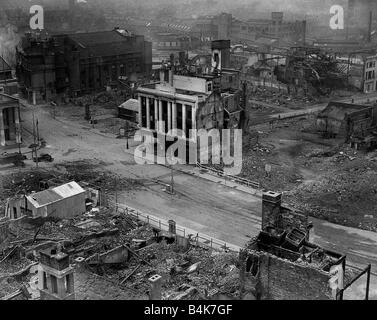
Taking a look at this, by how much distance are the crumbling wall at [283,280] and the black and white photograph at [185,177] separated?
2.4 inches

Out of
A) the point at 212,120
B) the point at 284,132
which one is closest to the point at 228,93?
the point at 212,120

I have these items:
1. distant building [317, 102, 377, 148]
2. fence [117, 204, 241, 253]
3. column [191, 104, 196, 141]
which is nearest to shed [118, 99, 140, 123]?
column [191, 104, 196, 141]

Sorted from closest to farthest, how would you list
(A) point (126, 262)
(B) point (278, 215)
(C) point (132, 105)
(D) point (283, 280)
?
(D) point (283, 280), (B) point (278, 215), (A) point (126, 262), (C) point (132, 105)

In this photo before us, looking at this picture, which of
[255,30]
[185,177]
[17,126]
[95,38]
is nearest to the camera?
[185,177]

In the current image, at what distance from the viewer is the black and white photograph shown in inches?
1108

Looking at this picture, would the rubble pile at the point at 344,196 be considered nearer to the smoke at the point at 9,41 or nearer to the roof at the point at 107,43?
the roof at the point at 107,43

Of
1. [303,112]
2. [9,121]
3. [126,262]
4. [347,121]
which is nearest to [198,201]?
[126,262]

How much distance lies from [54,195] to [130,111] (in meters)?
31.9

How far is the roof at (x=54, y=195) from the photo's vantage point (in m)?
40.8

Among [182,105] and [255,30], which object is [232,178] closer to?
[182,105]

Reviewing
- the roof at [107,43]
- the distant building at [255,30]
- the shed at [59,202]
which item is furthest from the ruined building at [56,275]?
the distant building at [255,30]

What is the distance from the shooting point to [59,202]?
136ft

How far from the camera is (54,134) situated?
220 feet

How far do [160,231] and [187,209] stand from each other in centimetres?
635
